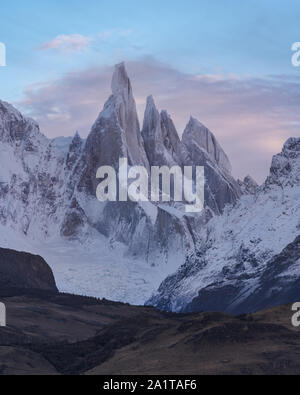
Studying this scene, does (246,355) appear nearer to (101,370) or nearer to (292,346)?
(292,346)

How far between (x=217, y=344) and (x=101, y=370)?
15.8 meters
